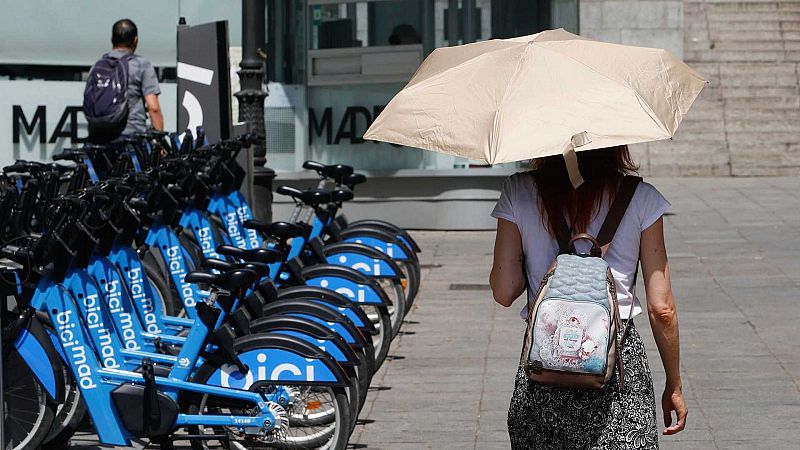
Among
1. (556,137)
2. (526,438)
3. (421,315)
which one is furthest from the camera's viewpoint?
(421,315)

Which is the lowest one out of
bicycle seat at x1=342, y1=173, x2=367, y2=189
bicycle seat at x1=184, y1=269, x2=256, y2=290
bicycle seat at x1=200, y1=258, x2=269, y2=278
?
bicycle seat at x1=184, y1=269, x2=256, y2=290

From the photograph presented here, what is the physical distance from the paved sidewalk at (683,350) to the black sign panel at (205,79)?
6.65 feet

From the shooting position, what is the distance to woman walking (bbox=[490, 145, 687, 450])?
3.61 meters

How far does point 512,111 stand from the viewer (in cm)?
346

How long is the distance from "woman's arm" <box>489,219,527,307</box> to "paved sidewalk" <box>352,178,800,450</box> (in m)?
2.61

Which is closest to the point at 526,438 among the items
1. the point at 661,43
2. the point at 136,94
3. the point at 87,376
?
the point at 87,376

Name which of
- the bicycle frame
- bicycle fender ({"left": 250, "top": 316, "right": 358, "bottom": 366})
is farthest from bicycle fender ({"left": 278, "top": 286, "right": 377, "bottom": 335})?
the bicycle frame

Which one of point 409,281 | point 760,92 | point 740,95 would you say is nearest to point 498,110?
point 409,281

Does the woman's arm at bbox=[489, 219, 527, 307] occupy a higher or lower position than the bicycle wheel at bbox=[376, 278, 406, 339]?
higher

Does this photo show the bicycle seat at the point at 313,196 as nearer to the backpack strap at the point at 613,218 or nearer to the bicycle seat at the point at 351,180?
the bicycle seat at the point at 351,180

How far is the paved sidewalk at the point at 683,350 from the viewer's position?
6496 millimetres

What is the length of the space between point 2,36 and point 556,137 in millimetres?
11516

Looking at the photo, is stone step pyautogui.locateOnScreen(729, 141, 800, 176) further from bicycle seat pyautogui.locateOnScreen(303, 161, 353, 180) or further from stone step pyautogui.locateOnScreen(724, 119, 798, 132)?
bicycle seat pyautogui.locateOnScreen(303, 161, 353, 180)

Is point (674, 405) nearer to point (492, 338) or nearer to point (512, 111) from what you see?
point (512, 111)
